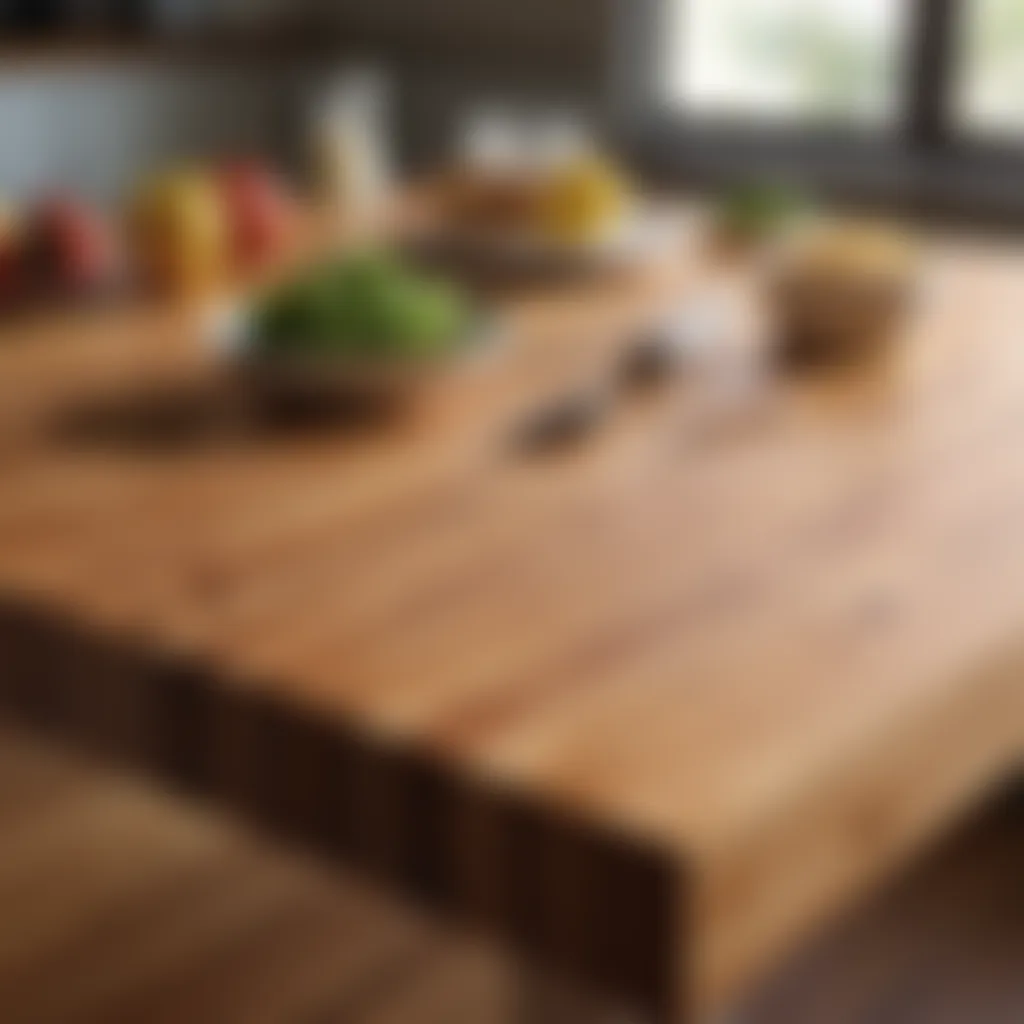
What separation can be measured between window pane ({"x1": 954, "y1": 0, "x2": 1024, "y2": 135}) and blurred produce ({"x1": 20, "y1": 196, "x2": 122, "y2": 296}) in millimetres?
1621

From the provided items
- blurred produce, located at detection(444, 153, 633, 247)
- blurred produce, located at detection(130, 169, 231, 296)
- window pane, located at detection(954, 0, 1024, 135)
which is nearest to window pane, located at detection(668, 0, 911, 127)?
window pane, located at detection(954, 0, 1024, 135)

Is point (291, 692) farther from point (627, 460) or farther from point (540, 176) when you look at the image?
point (540, 176)

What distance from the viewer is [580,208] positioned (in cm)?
222

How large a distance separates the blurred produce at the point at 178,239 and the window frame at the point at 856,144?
141 cm

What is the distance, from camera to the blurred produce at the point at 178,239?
1.99 metres

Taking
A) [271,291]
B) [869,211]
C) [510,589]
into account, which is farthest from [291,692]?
[869,211]

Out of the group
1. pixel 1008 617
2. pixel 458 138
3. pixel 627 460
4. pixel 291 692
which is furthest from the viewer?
pixel 458 138

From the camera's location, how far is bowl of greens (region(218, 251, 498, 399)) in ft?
5.31

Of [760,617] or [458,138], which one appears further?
[458,138]

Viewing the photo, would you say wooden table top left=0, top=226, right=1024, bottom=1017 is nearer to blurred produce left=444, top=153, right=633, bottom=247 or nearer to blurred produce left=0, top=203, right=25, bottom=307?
blurred produce left=0, top=203, right=25, bottom=307

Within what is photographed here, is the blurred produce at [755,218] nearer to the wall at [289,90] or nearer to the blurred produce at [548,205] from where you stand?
the blurred produce at [548,205]

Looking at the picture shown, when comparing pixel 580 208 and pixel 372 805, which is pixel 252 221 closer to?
pixel 580 208

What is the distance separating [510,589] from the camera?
4.22 feet

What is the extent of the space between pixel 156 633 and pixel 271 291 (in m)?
0.83
